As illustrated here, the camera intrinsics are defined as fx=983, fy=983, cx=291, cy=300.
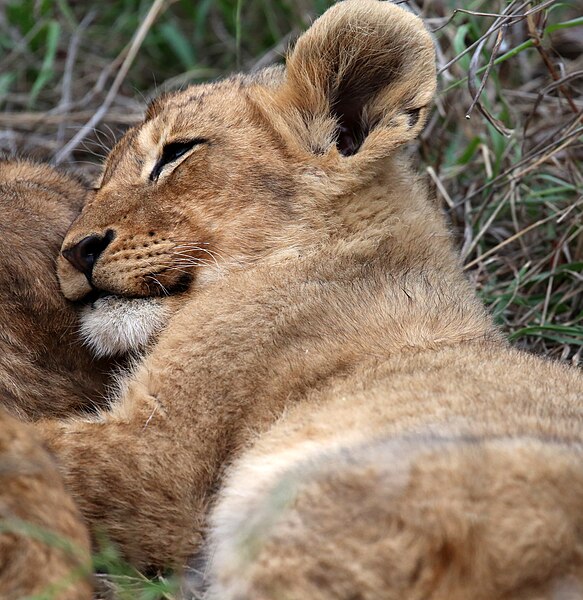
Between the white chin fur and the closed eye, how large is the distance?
1.90 feet

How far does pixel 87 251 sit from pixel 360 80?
4.30ft

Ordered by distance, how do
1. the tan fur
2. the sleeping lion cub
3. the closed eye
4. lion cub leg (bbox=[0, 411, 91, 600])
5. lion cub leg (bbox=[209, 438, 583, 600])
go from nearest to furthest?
lion cub leg (bbox=[209, 438, 583, 600])
the sleeping lion cub
lion cub leg (bbox=[0, 411, 91, 600])
the tan fur
the closed eye

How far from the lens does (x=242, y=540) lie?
2.68 metres

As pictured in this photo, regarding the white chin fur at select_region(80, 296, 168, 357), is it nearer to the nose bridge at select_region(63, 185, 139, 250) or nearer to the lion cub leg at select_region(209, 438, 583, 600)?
the nose bridge at select_region(63, 185, 139, 250)

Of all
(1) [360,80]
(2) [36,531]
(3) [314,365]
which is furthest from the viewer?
(1) [360,80]

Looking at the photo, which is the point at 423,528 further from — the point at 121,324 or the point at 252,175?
the point at 252,175

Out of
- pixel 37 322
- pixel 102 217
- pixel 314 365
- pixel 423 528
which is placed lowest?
pixel 314 365

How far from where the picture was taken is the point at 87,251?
3816 millimetres

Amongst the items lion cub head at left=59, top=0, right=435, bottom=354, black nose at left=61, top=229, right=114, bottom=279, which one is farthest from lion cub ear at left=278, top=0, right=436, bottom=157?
black nose at left=61, top=229, right=114, bottom=279

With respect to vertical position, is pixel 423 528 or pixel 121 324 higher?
pixel 121 324

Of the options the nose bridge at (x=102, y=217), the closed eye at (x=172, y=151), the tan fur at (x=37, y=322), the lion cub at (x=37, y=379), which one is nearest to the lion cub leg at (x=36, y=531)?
the lion cub at (x=37, y=379)

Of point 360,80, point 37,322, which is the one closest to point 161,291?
point 37,322

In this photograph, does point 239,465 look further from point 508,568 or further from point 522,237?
point 522,237

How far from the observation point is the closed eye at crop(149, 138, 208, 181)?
4.07m
